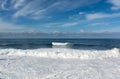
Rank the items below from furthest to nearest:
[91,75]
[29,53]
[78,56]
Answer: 1. [29,53]
2. [78,56]
3. [91,75]

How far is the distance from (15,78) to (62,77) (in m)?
1.92

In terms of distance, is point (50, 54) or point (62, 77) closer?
point (62, 77)

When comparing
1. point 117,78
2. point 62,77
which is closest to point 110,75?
point 117,78

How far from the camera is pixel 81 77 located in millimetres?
6648

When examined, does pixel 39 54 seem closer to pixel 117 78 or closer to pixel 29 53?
pixel 29 53

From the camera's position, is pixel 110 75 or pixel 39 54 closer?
pixel 110 75

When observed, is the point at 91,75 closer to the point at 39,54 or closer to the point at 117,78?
the point at 117,78

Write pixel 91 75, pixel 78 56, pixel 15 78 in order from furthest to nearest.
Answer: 1. pixel 78 56
2. pixel 91 75
3. pixel 15 78

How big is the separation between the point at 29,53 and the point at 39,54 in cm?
113

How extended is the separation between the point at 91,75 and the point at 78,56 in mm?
5607

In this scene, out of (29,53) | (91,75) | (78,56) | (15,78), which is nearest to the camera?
(15,78)

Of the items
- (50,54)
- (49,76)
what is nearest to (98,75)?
(49,76)

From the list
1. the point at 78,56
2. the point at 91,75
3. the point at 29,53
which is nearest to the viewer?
the point at 91,75

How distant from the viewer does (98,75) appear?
704 centimetres
